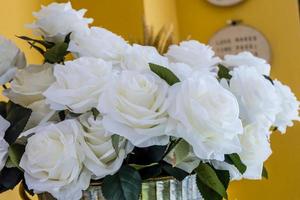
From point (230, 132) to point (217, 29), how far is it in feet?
5.21

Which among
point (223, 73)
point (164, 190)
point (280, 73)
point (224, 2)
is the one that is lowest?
point (280, 73)

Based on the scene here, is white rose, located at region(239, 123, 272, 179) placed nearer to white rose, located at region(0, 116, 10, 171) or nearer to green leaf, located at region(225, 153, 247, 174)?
green leaf, located at region(225, 153, 247, 174)

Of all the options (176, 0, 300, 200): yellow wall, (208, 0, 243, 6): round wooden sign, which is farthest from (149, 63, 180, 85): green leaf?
(208, 0, 243, 6): round wooden sign

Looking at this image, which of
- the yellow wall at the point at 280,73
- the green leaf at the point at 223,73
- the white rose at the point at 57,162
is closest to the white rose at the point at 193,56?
the green leaf at the point at 223,73

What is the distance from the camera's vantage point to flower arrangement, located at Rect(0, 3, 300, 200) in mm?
474

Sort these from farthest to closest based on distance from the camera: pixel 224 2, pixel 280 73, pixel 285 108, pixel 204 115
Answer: pixel 224 2 < pixel 280 73 < pixel 285 108 < pixel 204 115

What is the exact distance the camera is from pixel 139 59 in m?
0.56

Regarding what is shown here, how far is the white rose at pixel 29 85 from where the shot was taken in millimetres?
558

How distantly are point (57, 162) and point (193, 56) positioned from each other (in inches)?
11.5

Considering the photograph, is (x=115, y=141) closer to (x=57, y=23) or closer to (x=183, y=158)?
(x=183, y=158)

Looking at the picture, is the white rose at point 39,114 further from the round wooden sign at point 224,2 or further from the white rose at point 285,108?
the round wooden sign at point 224,2

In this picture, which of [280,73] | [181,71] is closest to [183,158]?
[181,71]

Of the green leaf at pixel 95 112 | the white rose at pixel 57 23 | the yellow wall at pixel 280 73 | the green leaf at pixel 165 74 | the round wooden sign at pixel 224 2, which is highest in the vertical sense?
the white rose at pixel 57 23

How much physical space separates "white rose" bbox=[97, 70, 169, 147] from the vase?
73 mm
